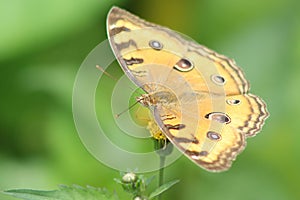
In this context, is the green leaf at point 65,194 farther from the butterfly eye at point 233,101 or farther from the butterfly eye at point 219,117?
the butterfly eye at point 233,101

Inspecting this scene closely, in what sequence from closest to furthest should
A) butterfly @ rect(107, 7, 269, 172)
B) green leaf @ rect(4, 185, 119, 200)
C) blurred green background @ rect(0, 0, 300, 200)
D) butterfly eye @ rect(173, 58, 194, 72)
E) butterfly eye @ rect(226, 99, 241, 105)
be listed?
green leaf @ rect(4, 185, 119, 200), butterfly @ rect(107, 7, 269, 172), butterfly eye @ rect(226, 99, 241, 105), butterfly eye @ rect(173, 58, 194, 72), blurred green background @ rect(0, 0, 300, 200)

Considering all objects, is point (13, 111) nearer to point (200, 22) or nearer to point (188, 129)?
point (200, 22)

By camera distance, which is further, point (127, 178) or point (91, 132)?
point (91, 132)

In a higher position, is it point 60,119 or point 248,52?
point 248,52

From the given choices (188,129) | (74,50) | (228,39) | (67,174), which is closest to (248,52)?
(228,39)

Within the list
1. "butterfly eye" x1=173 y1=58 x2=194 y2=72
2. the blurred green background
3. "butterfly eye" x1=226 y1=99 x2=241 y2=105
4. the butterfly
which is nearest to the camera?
the butterfly

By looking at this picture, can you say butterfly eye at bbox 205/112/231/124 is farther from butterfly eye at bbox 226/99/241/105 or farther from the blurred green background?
the blurred green background

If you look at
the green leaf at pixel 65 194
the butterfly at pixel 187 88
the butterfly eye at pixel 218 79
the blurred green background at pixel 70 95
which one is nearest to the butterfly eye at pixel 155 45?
the butterfly at pixel 187 88

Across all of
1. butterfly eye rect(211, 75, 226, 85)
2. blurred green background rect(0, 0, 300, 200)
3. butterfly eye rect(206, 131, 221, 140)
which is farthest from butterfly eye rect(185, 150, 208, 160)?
blurred green background rect(0, 0, 300, 200)
